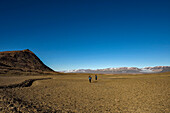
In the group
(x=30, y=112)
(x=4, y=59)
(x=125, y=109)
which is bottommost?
Answer: (x=125, y=109)

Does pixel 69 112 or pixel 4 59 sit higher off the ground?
pixel 4 59

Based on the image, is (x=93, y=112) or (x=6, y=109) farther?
(x=93, y=112)

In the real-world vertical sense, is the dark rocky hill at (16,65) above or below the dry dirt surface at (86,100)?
above

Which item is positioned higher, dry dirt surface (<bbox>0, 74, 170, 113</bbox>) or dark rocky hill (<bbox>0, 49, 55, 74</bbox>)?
dark rocky hill (<bbox>0, 49, 55, 74</bbox>)

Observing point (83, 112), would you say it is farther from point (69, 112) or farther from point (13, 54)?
point (13, 54)

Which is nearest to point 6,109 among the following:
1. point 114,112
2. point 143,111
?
point 114,112

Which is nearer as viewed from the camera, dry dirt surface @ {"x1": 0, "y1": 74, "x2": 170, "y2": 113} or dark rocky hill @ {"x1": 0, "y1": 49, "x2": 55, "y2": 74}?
dry dirt surface @ {"x1": 0, "y1": 74, "x2": 170, "y2": 113}

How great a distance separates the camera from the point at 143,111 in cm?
927

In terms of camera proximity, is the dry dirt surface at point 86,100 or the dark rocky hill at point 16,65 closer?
the dry dirt surface at point 86,100

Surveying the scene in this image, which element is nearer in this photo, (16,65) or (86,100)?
(86,100)

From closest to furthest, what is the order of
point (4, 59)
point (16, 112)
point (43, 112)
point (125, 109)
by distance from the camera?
point (16, 112)
point (43, 112)
point (125, 109)
point (4, 59)

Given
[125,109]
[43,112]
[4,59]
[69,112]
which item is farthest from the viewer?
[4,59]

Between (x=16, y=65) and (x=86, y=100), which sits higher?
(x=16, y=65)

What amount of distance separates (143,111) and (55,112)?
729 cm
